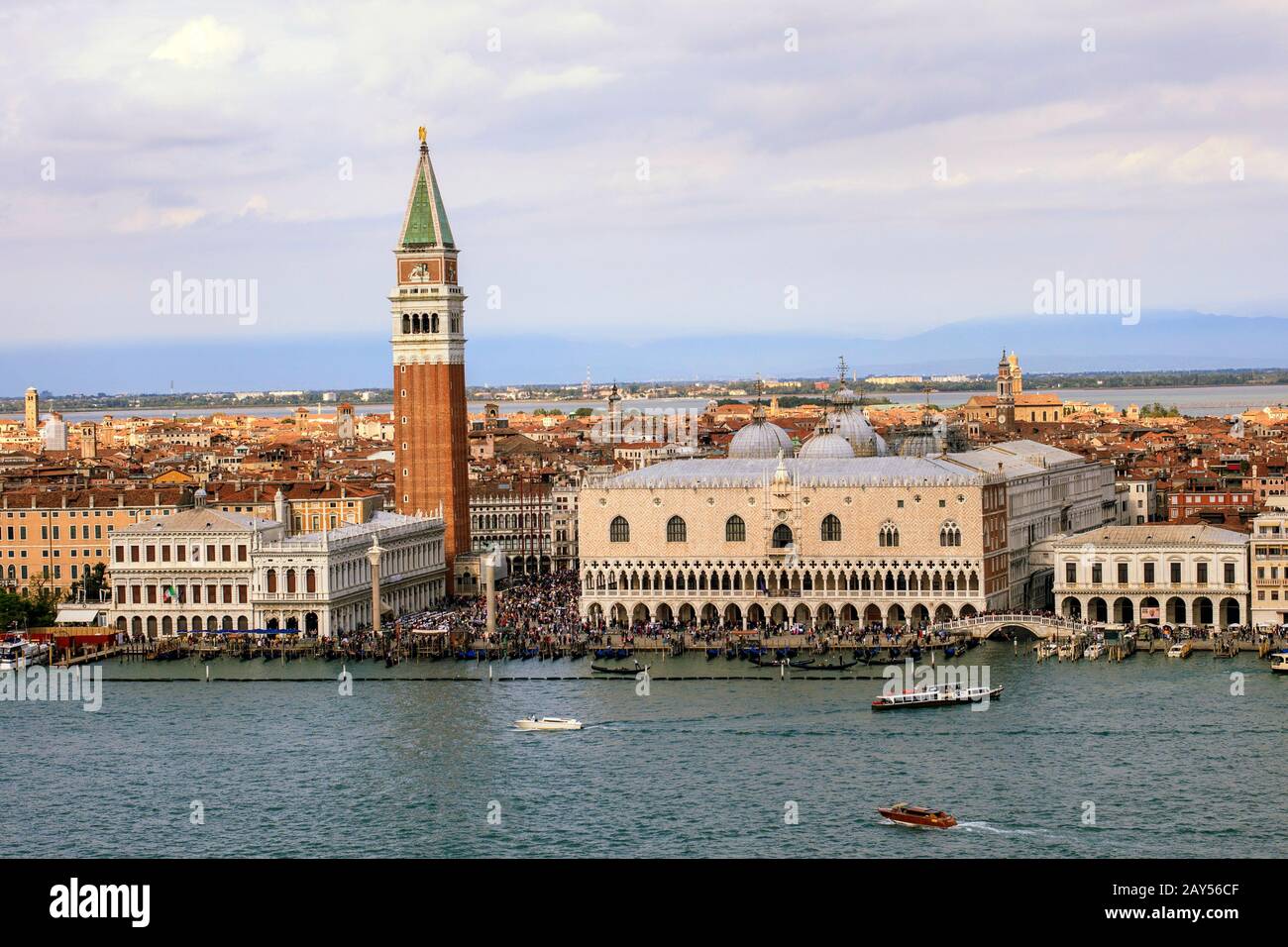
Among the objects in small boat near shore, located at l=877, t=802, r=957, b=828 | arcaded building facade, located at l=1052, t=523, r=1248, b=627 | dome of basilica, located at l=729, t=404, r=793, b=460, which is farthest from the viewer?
dome of basilica, located at l=729, t=404, r=793, b=460

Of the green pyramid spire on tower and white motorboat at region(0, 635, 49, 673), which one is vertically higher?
the green pyramid spire on tower

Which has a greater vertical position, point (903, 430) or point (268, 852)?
point (903, 430)

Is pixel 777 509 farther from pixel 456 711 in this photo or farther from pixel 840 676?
pixel 456 711

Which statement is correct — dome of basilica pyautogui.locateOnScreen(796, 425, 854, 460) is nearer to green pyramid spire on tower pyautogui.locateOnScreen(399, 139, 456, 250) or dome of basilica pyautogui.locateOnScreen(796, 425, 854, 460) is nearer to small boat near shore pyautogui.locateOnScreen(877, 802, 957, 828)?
green pyramid spire on tower pyautogui.locateOnScreen(399, 139, 456, 250)

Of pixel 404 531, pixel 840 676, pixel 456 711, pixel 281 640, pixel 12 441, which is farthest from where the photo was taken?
pixel 12 441

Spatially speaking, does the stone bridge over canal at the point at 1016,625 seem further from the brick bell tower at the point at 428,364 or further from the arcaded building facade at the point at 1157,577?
the brick bell tower at the point at 428,364

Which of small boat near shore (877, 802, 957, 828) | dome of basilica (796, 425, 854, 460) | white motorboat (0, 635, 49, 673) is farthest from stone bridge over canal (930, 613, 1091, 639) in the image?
white motorboat (0, 635, 49, 673)

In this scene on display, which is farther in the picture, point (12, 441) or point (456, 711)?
point (12, 441)

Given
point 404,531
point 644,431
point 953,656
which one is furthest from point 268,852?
point 644,431
